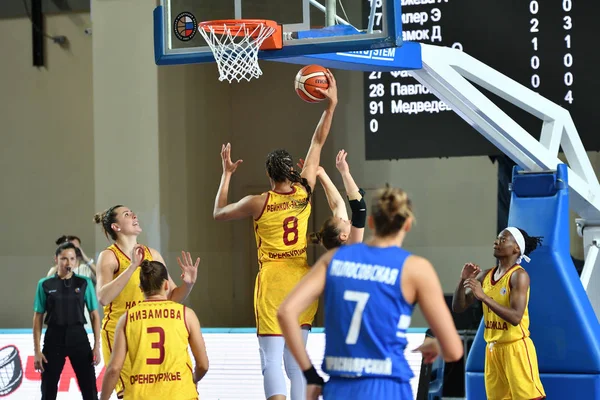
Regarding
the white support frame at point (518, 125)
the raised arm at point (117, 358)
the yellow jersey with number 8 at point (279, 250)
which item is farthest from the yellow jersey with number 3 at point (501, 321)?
the raised arm at point (117, 358)

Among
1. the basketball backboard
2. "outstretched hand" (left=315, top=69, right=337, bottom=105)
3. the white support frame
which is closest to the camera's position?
the basketball backboard

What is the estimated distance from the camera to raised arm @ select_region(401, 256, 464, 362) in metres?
3.59

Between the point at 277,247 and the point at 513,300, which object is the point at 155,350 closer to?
the point at 277,247

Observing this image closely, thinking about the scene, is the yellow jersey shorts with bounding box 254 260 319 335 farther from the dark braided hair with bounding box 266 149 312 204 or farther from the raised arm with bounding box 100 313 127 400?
the raised arm with bounding box 100 313 127 400

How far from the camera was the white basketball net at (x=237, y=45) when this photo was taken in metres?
6.50

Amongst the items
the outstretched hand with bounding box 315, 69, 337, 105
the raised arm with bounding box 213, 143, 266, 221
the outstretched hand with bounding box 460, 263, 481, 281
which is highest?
the outstretched hand with bounding box 315, 69, 337, 105

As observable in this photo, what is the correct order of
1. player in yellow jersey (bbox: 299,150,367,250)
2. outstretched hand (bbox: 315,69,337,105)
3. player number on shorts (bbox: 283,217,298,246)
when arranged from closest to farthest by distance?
player in yellow jersey (bbox: 299,150,367,250) → player number on shorts (bbox: 283,217,298,246) → outstretched hand (bbox: 315,69,337,105)

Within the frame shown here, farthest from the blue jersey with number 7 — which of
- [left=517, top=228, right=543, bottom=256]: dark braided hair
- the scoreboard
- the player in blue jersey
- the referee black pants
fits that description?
the scoreboard

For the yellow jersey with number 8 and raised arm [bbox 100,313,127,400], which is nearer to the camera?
raised arm [bbox 100,313,127,400]

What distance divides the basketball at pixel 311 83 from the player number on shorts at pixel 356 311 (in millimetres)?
3125

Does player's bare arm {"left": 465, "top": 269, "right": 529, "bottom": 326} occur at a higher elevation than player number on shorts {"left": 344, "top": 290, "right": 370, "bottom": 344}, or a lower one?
lower

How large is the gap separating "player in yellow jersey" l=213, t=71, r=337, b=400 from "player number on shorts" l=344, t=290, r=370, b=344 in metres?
2.29

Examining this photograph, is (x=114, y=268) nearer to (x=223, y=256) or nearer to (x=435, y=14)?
(x=435, y=14)

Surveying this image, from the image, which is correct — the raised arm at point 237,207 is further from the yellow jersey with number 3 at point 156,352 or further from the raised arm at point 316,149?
the yellow jersey with number 3 at point 156,352
